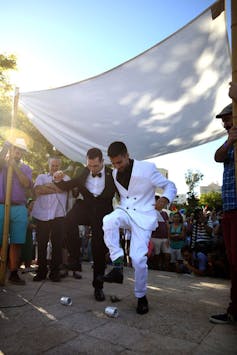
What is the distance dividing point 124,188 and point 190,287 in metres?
2.60

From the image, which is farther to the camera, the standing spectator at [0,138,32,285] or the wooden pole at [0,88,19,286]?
the standing spectator at [0,138,32,285]

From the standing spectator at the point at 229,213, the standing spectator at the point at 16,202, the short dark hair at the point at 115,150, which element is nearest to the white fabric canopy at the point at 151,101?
the standing spectator at the point at 16,202

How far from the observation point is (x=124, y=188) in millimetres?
4035

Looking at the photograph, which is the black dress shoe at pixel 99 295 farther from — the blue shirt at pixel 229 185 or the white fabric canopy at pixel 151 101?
the white fabric canopy at pixel 151 101

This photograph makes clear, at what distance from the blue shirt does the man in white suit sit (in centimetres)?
65

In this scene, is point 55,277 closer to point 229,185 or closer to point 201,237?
point 229,185

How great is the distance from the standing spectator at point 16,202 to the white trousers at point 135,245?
1909 millimetres

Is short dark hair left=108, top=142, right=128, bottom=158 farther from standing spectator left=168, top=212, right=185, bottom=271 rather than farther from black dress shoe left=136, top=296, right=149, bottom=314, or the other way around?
standing spectator left=168, top=212, right=185, bottom=271

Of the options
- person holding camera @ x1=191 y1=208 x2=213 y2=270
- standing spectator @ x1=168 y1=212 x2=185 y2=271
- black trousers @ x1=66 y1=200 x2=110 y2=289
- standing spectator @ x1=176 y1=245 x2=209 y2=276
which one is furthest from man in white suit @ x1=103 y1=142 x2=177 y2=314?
standing spectator @ x1=168 y1=212 x2=185 y2=271

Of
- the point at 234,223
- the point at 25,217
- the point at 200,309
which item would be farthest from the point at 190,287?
the point at 25,217

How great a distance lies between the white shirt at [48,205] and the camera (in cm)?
544

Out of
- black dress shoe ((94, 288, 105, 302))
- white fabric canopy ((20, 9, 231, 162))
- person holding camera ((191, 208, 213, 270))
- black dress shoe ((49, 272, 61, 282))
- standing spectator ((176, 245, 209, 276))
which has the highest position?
white fabric canopy ((20, 9, 231, 162))

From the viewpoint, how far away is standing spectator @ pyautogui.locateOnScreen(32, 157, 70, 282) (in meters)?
5.36

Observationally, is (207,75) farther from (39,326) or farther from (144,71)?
(39,326)
